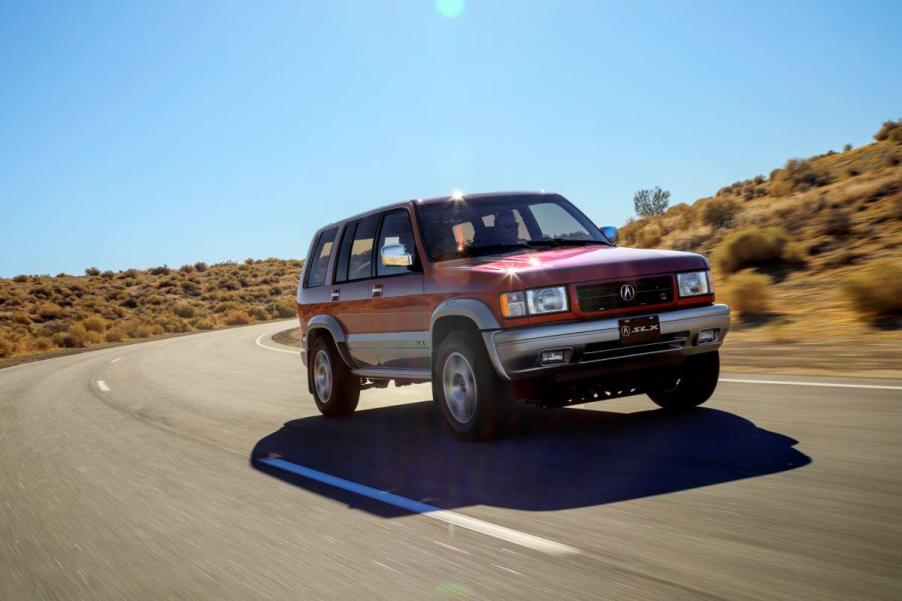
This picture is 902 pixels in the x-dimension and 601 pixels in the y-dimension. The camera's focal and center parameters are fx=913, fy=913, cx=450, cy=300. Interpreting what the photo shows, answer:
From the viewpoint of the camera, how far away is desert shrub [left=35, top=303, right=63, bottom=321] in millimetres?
57594

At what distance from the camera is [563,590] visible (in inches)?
144

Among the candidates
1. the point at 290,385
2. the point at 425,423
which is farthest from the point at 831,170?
the point at 425,423

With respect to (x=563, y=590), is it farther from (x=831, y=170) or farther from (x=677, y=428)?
(x=831, y=170)

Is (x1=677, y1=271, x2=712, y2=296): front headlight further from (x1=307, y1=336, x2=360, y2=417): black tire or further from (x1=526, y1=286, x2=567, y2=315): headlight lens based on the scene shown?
(x1=307, y1=336, x2=360, y2=417): black tire

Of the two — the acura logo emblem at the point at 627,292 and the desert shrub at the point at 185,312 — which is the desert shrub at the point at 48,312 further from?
the acura logo emblem at the point at 627,292

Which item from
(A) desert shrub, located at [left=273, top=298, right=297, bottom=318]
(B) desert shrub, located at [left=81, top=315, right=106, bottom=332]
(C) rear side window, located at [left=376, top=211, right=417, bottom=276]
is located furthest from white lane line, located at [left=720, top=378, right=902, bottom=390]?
(A) desert shrub, located at [left=273, top=298, right=297, bottom=318]

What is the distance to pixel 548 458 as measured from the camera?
6305mm

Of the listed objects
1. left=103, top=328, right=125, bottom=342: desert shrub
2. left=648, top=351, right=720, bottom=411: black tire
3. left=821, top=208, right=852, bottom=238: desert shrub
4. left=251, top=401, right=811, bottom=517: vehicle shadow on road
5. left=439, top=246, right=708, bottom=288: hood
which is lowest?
left=103, top=328, right=125, bottom=342: desert shrub

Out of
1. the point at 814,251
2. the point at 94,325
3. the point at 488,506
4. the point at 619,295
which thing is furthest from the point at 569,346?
the point at 94,325

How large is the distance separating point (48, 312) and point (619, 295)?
5784cm

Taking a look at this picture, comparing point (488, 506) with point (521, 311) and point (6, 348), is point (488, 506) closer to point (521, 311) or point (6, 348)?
point (521, 311)

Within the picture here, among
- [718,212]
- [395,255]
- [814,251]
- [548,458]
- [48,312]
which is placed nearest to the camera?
[548,458]

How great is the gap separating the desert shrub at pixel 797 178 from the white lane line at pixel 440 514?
29.0m

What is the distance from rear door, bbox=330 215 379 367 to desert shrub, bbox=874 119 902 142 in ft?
100.0
